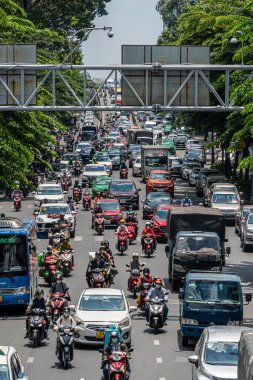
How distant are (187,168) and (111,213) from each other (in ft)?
96.8

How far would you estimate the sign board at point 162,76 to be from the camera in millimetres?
42594

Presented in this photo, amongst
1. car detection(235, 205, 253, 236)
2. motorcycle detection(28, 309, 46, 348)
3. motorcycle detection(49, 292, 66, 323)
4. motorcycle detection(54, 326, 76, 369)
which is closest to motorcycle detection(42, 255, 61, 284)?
motorcycle detection(49, 292, 66, 323)

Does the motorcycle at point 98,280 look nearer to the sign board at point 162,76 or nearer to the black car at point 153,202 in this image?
the sign board at point 162,76

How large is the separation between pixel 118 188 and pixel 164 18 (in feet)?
380

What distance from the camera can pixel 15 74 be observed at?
137 feet

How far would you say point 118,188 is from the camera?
2736 inches

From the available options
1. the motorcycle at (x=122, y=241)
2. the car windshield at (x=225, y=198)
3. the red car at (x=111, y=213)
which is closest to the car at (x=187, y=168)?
the car windshield at (x=225, y=198)

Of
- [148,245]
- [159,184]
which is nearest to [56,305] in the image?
[148,245]

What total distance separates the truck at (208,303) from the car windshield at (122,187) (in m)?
35.4

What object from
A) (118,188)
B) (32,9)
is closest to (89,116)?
(32,9)

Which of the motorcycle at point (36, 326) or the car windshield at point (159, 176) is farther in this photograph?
the car windshield at point (159, 176)

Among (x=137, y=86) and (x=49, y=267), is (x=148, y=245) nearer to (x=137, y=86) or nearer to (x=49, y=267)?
(x=49, y=267)

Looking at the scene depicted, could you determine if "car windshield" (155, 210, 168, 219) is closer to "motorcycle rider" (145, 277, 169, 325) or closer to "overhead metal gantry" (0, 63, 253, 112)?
"overhead metal gantry" (0, 63, 253, 112)

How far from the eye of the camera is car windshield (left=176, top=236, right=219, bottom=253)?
41.6 metres
